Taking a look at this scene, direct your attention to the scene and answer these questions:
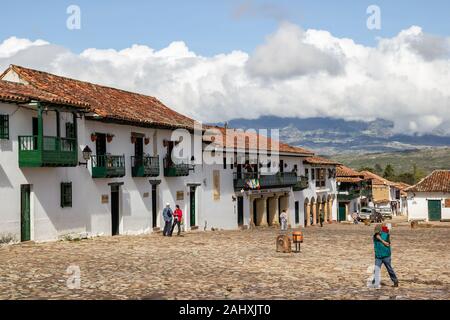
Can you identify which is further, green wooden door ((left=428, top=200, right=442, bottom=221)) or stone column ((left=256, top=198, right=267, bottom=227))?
green wooden door ((left=428, top=200, right=442, bottom=221))

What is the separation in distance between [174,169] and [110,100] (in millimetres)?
5026

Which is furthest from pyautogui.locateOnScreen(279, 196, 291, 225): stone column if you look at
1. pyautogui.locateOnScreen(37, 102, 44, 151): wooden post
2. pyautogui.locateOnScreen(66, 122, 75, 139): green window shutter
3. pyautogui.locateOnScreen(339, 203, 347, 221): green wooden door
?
pyautogui.locateOnScreen(37, 102, 44, 151): wooden post

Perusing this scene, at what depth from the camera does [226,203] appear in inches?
1567

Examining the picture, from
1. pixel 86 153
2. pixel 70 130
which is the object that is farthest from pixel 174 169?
pixel 70 130

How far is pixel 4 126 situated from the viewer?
21.6m

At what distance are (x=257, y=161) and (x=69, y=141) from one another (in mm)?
22385

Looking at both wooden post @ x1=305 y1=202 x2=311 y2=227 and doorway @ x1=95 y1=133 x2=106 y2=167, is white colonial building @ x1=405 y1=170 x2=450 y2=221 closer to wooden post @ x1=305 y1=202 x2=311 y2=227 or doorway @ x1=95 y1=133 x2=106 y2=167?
wooden post @ x1=305 y1=202 x2=311 y2=227

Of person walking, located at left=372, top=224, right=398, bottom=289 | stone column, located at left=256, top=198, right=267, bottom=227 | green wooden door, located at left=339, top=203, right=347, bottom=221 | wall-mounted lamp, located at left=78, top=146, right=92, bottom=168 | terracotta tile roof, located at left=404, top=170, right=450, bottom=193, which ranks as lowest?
green wooden door, located at left=339, top=203, right=347, bottom=221

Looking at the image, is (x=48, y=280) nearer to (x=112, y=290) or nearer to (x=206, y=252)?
(x=112, y=290)

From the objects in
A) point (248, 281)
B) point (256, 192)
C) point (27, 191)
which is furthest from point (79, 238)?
point (256, 192)

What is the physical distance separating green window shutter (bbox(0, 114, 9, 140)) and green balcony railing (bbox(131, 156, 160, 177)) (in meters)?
8.58

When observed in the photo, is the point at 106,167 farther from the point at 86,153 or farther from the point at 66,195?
the point at 66,195

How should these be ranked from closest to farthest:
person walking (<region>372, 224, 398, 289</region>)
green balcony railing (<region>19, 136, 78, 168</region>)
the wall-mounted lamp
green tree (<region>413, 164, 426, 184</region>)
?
person walking (<region>372, 224, 398, 289</region>) < green balcony railing (<region>19, 136, 78, 168</region>) < the wall-mounted lamp < green tree (<region>413, 164, 426, 184</region>)

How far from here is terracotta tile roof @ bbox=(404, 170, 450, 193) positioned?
55406 mm
